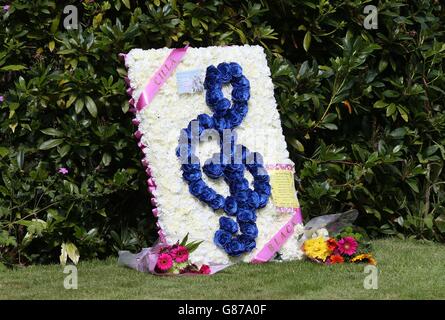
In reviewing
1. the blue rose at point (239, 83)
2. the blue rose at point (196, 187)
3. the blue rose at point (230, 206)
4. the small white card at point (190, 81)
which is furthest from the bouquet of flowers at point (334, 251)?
the small white card at point (190, 81)

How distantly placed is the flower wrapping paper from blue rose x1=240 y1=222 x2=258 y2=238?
3.1 inches

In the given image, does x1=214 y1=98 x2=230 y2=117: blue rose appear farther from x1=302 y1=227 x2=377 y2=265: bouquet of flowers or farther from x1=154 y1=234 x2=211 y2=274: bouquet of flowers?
x1=302 y1=227 x2=377 y2=265: bouquet of flowers

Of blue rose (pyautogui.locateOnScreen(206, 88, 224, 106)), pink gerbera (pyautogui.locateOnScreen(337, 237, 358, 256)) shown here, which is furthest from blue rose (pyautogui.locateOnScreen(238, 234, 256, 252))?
blue rose (pyautogui.locateOnScreen(206, 88, 224, 106))

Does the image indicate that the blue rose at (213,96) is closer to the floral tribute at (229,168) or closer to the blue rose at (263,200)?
the floral tribute at (229,168)

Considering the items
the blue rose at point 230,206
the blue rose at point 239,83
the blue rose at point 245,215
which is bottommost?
the blue rose at point 245,215

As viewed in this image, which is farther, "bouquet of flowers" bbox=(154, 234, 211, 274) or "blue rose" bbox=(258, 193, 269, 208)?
"blue rose" bbox=(258, 193, 269, 208)

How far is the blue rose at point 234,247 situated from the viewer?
5984 mm

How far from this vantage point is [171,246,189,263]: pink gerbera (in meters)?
5.70

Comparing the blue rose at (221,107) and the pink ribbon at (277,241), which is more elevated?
the blue rose at (221,107)

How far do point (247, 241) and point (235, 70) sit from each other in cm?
113

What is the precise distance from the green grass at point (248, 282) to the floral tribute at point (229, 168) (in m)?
0.26

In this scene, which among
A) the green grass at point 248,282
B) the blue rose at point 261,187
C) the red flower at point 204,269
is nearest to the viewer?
the green grass at point 248,282

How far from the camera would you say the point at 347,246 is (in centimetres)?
604

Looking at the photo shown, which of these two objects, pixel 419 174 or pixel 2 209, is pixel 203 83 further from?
pixel 419 174
